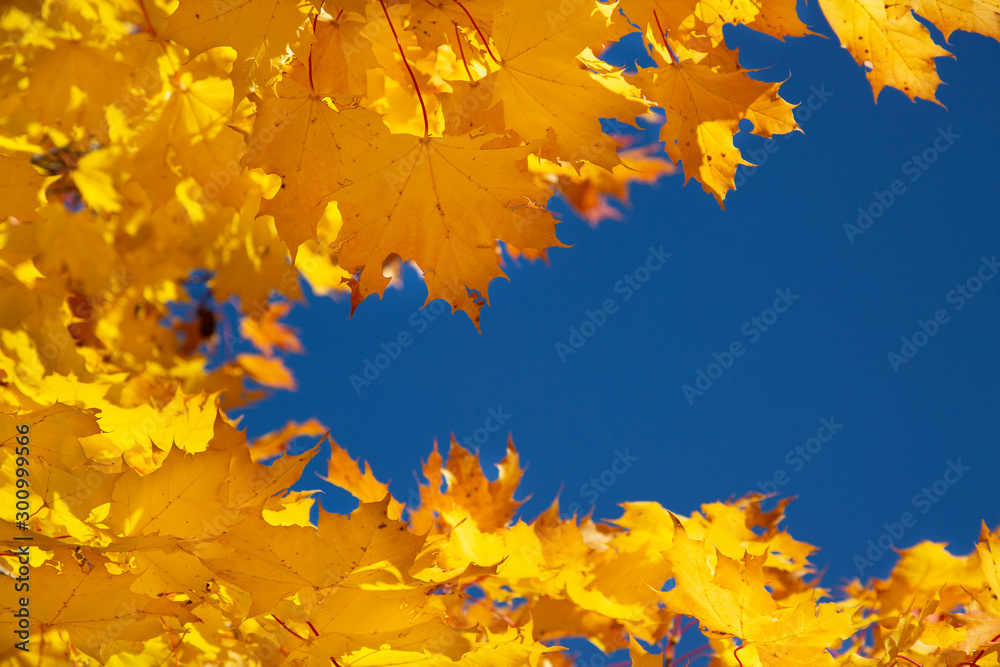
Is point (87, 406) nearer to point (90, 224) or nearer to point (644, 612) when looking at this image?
point (90, 224)

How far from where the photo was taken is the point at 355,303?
133cm

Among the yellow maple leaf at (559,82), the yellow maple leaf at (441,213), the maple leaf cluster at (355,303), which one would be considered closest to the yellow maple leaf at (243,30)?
the maple leaf cluster at (355,303)

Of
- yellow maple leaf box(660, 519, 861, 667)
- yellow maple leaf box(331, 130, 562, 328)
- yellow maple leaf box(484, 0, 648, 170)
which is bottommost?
yellow maple leaf box(660, 519, 861, 667)

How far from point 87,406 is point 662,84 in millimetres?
1726

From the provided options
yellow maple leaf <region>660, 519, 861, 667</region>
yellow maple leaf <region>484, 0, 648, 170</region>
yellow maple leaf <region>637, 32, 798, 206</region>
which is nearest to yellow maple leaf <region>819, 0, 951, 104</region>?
yellow maple leaf <region>637, 32, 798, 206</region>

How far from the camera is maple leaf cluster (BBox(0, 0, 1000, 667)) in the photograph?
128 centimetres

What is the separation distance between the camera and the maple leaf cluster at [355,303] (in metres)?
1.28

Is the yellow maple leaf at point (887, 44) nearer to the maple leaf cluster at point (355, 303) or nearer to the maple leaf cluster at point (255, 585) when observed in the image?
the maple leaf cluster at point (355, 303)

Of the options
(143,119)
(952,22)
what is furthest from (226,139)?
(952,22)

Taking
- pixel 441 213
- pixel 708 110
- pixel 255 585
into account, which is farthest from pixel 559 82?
pixel 255 585

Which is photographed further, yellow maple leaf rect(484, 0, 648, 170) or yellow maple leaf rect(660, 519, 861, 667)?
yellow maple leaf rect(660, 519, 861, 667)

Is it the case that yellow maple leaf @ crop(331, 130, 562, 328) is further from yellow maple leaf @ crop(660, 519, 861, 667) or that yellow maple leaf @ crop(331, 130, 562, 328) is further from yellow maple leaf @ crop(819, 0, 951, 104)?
yellow maple leaf @ crop(819, 0, 951, 104)

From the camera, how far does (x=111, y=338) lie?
2803 millimetres

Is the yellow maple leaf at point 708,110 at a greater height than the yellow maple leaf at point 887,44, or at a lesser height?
lesser
